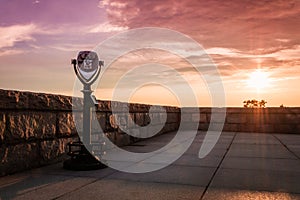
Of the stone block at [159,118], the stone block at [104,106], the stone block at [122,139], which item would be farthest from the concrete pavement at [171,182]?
the stone block at [159,118]

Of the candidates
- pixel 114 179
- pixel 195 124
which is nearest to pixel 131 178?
pixel 114 179

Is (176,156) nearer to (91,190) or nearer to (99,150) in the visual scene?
(99,150)

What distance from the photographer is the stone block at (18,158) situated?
3713 millimetres

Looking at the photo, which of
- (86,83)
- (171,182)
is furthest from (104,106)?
(171,182)

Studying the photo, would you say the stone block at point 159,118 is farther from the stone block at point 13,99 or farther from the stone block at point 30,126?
the stone block at point 13,99

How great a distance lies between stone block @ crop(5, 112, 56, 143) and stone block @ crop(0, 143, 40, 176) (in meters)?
0.12

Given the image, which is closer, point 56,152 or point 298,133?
point 56,152

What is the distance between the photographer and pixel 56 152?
4.61 m

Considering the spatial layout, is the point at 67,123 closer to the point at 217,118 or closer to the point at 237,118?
the point at 217,118

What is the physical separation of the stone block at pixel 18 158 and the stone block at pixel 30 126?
12cm

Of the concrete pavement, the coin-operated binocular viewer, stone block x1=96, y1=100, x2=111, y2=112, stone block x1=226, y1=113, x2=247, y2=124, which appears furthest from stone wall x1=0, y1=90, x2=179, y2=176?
stone block x1=226, y1=113, x2=247, y2=124

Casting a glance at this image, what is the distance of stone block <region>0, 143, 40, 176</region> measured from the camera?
12.2 feet

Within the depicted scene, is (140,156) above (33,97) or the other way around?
the other way around

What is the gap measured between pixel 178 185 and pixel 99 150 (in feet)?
5.23
